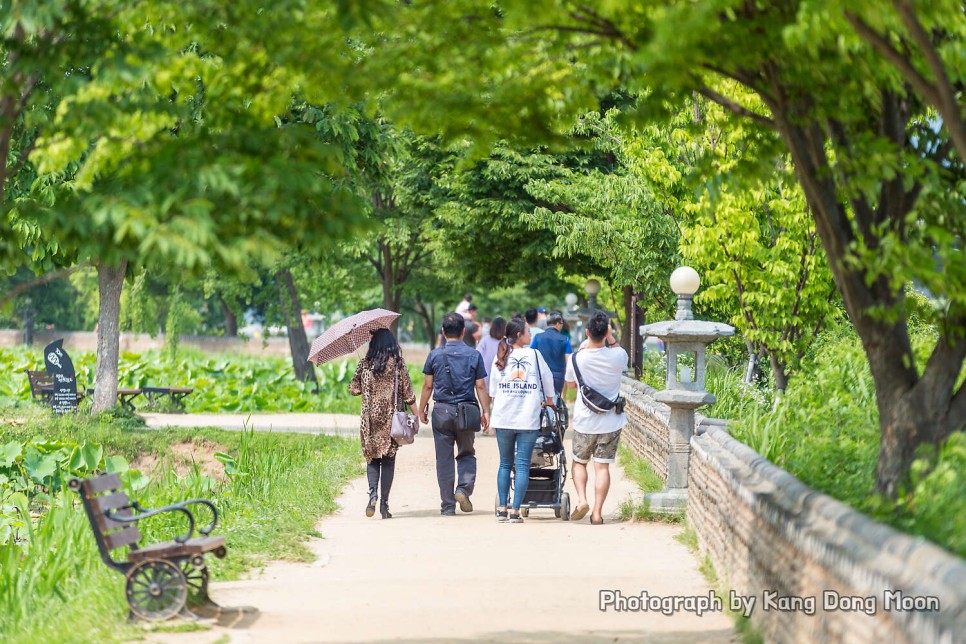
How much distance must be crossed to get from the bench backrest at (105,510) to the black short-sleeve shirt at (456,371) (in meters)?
4.45

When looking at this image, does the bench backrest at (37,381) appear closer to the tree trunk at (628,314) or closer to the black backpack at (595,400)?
the tree trunk at (628,314)

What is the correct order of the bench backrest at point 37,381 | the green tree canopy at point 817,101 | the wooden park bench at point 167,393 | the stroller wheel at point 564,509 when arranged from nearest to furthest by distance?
the green tree canopy at point 817,101, the stroller wheel at point 564,509, the bench backrest at point 37,381, the wooden park bench at point 167,393

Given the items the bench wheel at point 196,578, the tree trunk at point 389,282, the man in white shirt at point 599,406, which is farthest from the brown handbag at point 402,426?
the tree trunk at point 389,282

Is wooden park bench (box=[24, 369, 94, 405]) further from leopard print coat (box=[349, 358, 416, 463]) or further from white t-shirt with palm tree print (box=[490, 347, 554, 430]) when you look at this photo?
white t-shirt with palm tree print (box=[490, 347, 554, 430])

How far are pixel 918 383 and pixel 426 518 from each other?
601 cm

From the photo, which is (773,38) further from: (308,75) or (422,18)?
(308,75)

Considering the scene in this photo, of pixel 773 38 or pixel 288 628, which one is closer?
pixel 773 38

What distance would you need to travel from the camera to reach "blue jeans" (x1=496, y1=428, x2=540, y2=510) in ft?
37.8

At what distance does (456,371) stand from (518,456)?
997mm

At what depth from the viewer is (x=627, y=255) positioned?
70.2 feet

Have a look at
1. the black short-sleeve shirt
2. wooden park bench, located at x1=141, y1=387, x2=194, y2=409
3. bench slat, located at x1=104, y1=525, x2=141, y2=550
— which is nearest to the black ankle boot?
the black short-sleeve shirt

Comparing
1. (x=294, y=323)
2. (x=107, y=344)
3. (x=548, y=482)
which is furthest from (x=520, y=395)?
(x=294, y=323)

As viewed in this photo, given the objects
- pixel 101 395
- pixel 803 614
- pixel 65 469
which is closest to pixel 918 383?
pixel 803 614

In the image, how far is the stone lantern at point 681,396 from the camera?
11953 mm
